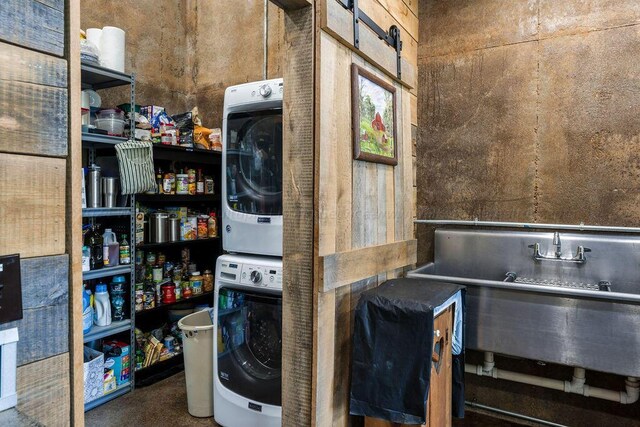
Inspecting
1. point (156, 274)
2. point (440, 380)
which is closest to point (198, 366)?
point (156, 274)

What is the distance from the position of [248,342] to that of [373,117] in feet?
4.80

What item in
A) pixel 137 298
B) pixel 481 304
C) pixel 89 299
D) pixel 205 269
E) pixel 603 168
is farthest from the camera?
pixel 205 269

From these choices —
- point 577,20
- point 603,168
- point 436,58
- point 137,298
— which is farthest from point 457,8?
point 137,298

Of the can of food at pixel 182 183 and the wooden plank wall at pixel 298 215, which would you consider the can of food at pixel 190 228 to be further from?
the wooden plank wall at pixel 298 215

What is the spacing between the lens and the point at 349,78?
191 cm

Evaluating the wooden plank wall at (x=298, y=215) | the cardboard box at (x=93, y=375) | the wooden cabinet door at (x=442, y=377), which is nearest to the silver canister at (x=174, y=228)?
the cardboard box at (x=93, y=375)

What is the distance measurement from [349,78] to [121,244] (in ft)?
6.61

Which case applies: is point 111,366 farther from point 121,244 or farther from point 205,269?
point 205,269

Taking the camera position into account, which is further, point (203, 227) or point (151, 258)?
point (203, 227)

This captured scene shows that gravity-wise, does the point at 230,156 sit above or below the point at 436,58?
below

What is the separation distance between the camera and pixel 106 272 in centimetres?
279

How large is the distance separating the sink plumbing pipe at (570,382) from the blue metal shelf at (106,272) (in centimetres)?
234

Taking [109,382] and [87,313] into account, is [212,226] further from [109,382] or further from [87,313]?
[109,382]

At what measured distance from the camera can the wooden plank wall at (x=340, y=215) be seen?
5.59 ft
